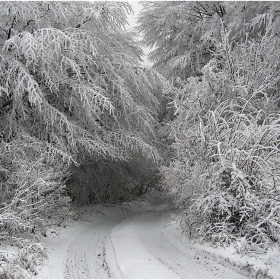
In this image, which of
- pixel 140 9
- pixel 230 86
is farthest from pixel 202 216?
pixel 140 9

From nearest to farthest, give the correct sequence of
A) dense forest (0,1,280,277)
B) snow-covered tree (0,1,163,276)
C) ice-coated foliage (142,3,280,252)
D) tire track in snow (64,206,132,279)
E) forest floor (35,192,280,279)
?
1. forest floor (35,192,280,279)
2. tire track in snow (64,206,132,279)
3. ice-coated foliage (142,3,280,252)
4. dense forest (0,1,280,277)
5. snow-covered tree (0,1,163,276)

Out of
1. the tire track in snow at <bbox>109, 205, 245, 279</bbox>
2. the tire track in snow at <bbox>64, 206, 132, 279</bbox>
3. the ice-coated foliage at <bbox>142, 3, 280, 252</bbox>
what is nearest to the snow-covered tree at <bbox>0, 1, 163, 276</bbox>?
the tire track in snow at <bbox>64, 206, 132, 279</bbox>

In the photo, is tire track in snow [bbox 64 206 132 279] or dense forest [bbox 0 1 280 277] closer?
tire track in snow [bbox 64 206 132 279]

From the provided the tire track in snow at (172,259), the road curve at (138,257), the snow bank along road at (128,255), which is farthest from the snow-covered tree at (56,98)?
A: the tire track in snow at (172,259)

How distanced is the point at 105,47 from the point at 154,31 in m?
5.67

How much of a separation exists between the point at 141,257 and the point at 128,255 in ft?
1.07

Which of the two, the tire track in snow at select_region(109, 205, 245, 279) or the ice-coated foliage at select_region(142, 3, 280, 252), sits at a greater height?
the ice-coated foliage at select_region(142, 3, 280, 252)

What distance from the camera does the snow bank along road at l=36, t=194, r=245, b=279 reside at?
6.05 metres

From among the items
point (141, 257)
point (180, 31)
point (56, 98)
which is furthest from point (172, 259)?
point (180, 31)

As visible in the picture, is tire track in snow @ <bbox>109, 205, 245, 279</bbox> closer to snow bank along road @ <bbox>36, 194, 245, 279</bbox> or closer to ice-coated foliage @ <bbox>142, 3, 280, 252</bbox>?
snow bank along road @ <bbox>36, 194, 245, 279</bbox>

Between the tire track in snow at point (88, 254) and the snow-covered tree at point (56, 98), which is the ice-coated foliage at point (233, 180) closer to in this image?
the tire track in snow at point (88, 254)

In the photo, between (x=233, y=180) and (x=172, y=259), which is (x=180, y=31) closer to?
(x=233, y=180)

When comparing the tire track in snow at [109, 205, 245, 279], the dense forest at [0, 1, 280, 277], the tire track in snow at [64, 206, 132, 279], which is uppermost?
the dense forest at [0, 1, 280, 277]

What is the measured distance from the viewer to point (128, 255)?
23.7 ft
